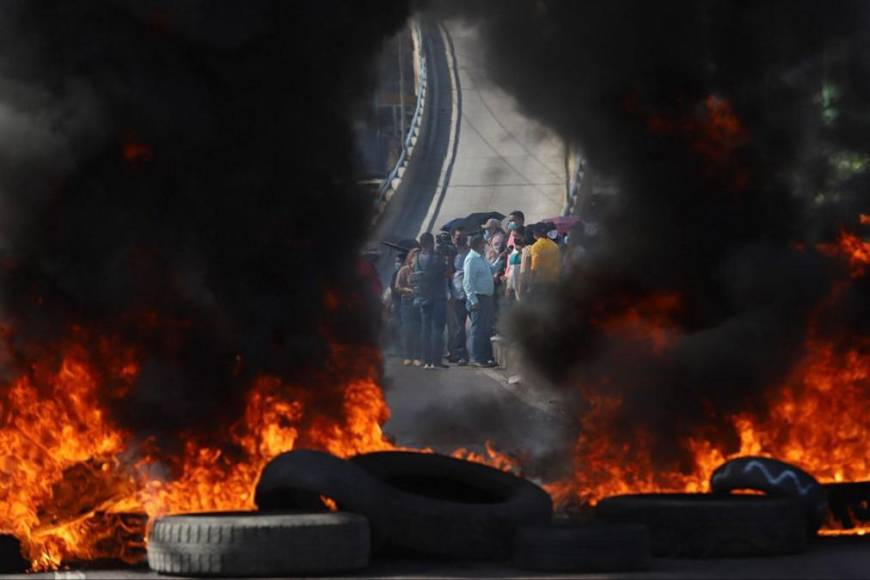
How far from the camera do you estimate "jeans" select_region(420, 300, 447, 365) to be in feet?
80.3

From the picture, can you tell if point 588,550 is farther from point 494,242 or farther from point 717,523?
point 494,242

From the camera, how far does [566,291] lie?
568 inches

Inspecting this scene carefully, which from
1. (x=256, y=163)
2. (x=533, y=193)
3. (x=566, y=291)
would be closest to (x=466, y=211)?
(x=533, y=193)

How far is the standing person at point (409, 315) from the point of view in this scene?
24.6 metres

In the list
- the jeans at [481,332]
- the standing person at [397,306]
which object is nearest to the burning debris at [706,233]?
the jeans at [481,332]

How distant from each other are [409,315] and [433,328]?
57cm

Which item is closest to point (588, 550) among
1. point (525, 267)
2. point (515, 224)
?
point (525, 267)

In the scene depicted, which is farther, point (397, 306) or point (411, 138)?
point (411, 138)

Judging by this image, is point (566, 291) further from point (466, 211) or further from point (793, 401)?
point (466, 211)

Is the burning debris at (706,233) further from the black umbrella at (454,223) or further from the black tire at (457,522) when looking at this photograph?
the black umbrella at (454,223)

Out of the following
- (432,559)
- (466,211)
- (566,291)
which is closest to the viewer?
(432,559)

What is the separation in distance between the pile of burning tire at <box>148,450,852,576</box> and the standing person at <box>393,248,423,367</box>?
42.8ft

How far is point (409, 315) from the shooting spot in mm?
25062

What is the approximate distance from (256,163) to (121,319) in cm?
138
